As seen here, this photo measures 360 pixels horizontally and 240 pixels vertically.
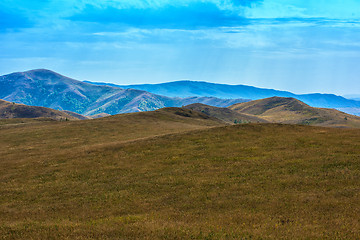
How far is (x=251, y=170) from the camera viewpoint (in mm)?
34500

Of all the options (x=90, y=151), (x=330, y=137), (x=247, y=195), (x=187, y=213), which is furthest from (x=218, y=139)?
(x=187, y=213)

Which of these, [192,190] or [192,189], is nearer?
[192,190]

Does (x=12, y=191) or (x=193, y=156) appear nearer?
(x=12, y=191)

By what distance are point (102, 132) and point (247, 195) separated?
208 ft

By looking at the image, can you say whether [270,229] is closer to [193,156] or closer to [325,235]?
[325,235]

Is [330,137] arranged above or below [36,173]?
above

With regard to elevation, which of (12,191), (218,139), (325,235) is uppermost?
(218,139)

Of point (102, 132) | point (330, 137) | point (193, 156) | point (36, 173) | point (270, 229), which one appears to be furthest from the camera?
point (102, 132)

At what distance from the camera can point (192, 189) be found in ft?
96.1

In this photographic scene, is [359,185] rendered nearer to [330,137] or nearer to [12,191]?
[330,137]

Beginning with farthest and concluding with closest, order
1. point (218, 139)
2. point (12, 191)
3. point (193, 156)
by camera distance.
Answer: point (218, 139)
point (193, 156)
point (12, 191)

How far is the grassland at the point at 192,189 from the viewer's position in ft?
65.0

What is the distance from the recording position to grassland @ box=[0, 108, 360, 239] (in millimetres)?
19812

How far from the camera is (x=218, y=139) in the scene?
53.9 metres
